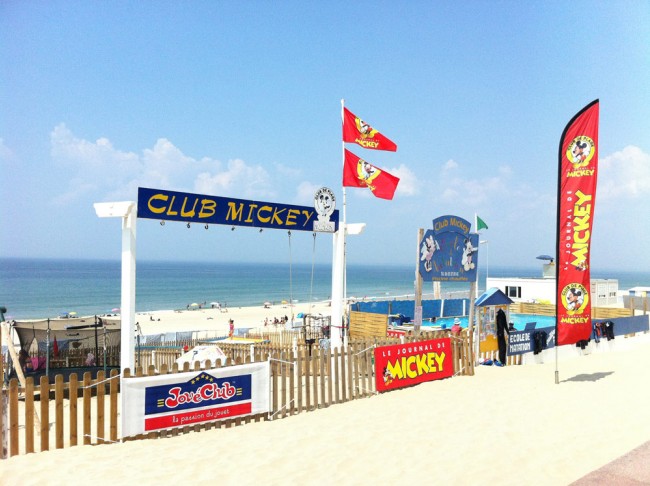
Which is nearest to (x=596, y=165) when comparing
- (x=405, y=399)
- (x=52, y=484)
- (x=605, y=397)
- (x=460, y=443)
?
(x=605, y=397)

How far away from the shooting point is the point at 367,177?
1733 cm

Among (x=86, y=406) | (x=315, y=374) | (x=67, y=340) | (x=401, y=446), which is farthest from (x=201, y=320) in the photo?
(x=401, y=446)

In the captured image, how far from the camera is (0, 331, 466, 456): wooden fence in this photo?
7527 mm

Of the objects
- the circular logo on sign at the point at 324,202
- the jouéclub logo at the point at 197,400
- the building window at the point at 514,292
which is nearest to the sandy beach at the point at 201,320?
the building window at the point at 514,292

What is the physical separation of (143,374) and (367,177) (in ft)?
34.1

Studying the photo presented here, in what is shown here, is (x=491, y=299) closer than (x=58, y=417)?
No

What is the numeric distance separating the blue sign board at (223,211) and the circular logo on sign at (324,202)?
7cm

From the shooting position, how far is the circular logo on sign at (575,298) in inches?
544

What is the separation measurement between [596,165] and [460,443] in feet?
29.0

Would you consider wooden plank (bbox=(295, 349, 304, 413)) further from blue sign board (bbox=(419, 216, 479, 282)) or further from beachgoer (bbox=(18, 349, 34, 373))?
beachgoer (bbox=(18, 349, 34, 373))

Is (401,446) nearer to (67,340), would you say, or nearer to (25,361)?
(25,361)

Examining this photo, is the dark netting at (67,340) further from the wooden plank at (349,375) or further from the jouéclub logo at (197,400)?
the wooden plank at (349,375)

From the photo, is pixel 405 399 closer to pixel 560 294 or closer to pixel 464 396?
pixel 464 396

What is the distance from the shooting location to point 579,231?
1352 cm
